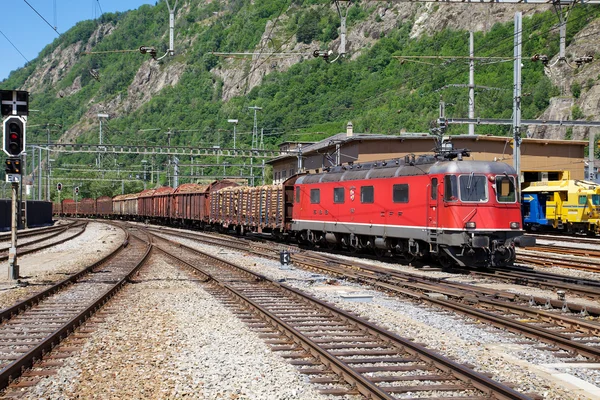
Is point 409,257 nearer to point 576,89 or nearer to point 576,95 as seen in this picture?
point 576,95

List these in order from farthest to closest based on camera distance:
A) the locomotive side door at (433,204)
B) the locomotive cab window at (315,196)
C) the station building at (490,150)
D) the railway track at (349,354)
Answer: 1. the station building at (490,150)
2. the locomotive cab window at (315,196)
3. the locomotive side door at (433,204)
4. the railway track at (349,354)

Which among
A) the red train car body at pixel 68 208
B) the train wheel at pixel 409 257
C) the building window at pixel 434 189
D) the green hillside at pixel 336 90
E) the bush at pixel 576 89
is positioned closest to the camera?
the building window at pixel 434 189

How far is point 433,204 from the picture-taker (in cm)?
1939

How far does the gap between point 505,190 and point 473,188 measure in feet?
3.40

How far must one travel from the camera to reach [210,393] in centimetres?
712

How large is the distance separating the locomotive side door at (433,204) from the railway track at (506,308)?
206cm

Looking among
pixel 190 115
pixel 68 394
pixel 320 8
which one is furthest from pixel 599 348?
pixel 320 8

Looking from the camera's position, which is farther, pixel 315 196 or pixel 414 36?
pixel 414 36

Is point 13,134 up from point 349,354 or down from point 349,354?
up

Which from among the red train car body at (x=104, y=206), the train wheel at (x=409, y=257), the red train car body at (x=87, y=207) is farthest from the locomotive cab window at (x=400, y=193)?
the red train car body at (x=87, y=207)

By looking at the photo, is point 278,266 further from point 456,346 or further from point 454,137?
point 454,137

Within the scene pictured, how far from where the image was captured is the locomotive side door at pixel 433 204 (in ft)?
63.0

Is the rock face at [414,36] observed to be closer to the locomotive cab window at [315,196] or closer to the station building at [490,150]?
the station building at [490,150]

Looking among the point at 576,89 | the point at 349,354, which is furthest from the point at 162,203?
the point at 576,89
